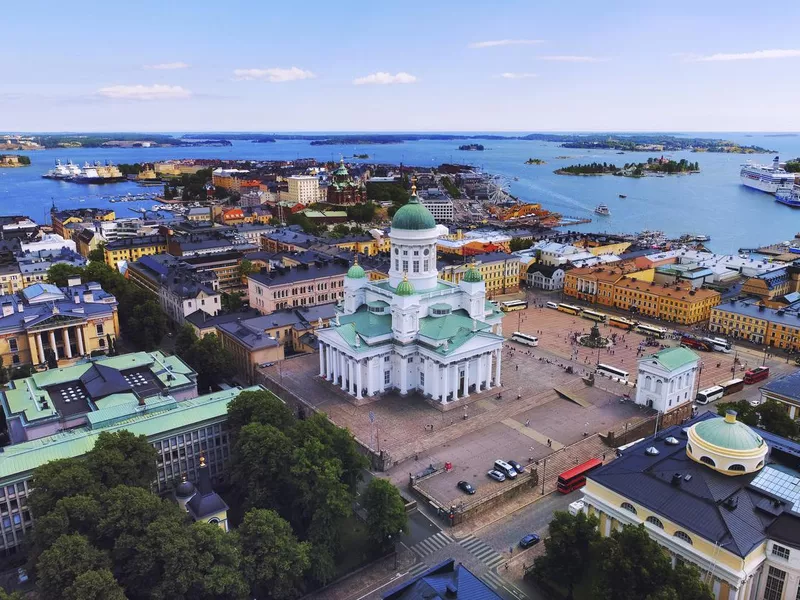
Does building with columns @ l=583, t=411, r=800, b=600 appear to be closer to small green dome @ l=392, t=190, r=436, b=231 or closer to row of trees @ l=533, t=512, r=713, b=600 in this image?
row of trees @ l=533, t=512, r=713, b=600

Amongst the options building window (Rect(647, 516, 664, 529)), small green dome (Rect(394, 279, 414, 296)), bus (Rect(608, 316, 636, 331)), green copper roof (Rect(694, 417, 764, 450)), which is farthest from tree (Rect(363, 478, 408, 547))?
bus (Rect(608, 316, 636, 331))

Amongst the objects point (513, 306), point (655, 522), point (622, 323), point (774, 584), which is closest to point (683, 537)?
point (655, 522)

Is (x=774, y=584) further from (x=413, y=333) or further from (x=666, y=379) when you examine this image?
(x=413, y=333)

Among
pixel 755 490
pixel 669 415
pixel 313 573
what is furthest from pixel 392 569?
pixel 669 415

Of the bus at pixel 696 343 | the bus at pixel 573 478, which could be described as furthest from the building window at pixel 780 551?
the bus at pixel 696 343

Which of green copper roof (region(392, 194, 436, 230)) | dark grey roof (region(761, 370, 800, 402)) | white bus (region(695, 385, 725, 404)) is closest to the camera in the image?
dark grey roof (region(761, 370, 800, 402))

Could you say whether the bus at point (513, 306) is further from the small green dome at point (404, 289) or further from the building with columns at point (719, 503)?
the building with columns at point (719, 503)

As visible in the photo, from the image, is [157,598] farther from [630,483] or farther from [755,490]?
[755,490]
